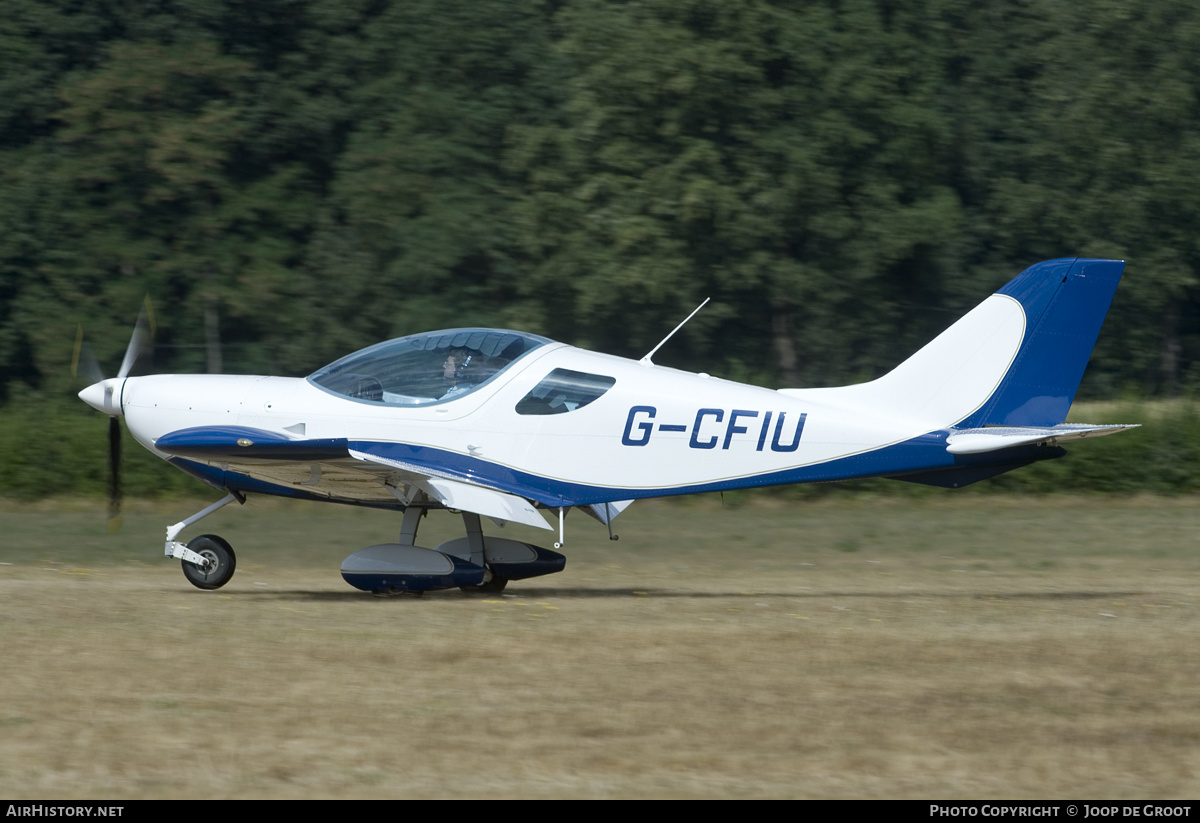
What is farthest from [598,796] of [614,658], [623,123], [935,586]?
[623,123]

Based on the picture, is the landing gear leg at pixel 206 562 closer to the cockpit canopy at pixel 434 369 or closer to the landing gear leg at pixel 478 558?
the cockpit canopy at pixel 434 369

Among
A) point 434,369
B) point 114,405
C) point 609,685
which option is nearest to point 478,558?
point 434,369

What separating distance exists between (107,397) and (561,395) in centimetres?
375

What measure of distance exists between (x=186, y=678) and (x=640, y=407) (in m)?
4.43

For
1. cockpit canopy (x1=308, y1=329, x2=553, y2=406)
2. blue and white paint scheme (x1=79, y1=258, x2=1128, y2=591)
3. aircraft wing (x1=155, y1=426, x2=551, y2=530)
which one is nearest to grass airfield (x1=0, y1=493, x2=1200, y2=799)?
aircraft wing (x1=155, y1=426, x2=551, y2=530)

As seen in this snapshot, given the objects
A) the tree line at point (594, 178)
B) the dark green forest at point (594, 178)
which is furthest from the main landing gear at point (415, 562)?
the tree line at point (594, 178)

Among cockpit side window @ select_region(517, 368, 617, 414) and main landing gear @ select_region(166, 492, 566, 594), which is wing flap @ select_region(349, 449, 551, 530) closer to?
main landing gear @ select_region(166, 492, 566, 594)

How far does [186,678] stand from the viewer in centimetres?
682

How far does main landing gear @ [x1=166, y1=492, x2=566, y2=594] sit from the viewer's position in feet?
33.2

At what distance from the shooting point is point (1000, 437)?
392 inches

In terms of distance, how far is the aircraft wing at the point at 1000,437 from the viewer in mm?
9766

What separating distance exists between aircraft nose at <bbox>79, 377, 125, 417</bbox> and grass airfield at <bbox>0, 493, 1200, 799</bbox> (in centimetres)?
144

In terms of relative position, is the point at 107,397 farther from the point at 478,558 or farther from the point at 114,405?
the point at 478,558

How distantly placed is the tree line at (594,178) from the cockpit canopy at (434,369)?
1644cm
